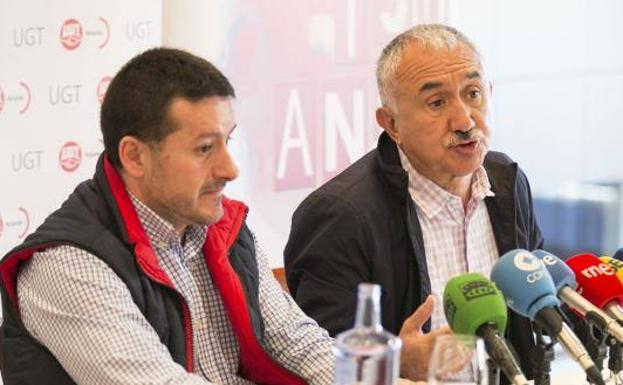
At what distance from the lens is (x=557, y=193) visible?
18.5 ft

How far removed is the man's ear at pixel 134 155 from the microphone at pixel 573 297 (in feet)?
2.59

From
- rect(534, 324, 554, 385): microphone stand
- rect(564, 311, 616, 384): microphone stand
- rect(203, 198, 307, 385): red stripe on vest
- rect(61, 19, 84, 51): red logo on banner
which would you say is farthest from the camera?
rect(61, 19, 84, 51): red logo on banner

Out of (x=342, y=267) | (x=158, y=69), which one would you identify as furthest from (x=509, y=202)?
(x=158, y=69)

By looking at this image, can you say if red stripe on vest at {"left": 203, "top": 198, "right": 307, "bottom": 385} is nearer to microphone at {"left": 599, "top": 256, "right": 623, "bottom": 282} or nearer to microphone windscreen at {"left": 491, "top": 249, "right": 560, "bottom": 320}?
microphone windscreen at {"left": 491, "top": 249, "right": 560, "bottom": 320}

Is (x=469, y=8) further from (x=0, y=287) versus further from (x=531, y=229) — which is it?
(x=0, y=287)

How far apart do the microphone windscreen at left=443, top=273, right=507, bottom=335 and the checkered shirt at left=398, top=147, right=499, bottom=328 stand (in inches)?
30.6

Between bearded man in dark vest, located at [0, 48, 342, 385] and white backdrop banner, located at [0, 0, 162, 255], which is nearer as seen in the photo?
bearded man in dark vest, located at [0, 48, 342, 385]

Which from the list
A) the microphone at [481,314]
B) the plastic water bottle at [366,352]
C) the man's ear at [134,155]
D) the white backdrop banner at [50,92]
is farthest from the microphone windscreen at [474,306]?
the white backdrop banner at [50,92]

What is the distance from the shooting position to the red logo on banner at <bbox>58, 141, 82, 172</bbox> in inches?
142

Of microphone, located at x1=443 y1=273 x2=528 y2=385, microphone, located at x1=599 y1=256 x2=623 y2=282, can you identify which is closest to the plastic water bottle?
microphone, located at x1=443 y1=273 x2=528 y2=385

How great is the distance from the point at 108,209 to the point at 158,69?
0.29 meters

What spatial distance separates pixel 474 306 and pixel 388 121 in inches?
42.4

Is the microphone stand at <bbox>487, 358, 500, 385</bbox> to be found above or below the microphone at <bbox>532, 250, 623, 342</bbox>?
below

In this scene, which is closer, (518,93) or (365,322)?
(365,322)
